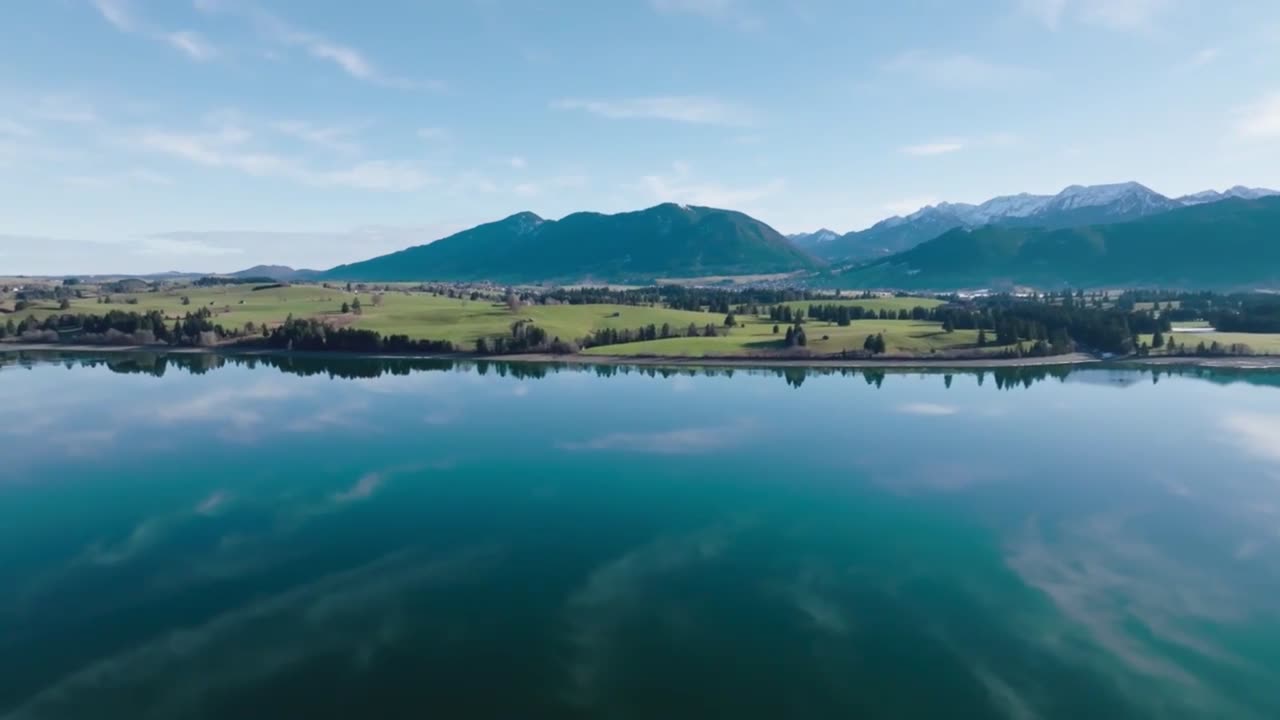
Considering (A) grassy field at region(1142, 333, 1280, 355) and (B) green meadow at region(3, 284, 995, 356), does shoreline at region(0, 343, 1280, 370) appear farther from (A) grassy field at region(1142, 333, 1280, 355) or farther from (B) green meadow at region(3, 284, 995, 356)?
(A) grassy field at region(1142, 333, 1280, 355)

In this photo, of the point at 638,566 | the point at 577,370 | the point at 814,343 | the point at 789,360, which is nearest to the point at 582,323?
the point at 577,370

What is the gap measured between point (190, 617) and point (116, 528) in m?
17.2

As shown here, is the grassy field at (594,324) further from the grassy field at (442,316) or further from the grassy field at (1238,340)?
the grassy field at (1238,340)

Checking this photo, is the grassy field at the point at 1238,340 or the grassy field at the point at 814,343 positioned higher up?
the grassy field at the point at 814,343

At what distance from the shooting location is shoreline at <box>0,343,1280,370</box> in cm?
12306

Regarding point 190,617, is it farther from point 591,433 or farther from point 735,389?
point 735,389

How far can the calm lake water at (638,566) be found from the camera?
→ 28656 mm

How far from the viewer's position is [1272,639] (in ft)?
107

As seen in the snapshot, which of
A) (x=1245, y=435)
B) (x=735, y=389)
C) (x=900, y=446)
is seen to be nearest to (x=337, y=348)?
(x=735, y=389)

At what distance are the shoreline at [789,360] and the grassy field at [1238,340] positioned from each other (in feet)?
16.9

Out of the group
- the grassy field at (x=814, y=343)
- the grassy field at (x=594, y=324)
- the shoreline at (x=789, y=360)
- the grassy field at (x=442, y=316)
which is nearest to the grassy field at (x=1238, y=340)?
the grassy field at (x=594, y=324)

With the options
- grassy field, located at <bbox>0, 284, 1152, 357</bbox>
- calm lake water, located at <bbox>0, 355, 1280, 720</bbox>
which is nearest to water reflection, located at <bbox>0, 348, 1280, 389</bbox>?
grassy field, located at <bbox>0, 284, 1152, 357</bbox>

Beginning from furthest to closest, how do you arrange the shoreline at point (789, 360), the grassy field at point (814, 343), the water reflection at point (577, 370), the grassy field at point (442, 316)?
the grassy field at point (442, 316) < the grassy field at point (814, 343) < the shoreline at point (789, 360) < the water reflection at point (577, 370)

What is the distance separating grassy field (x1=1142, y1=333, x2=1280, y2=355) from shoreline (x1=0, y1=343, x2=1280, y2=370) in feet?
16.9
